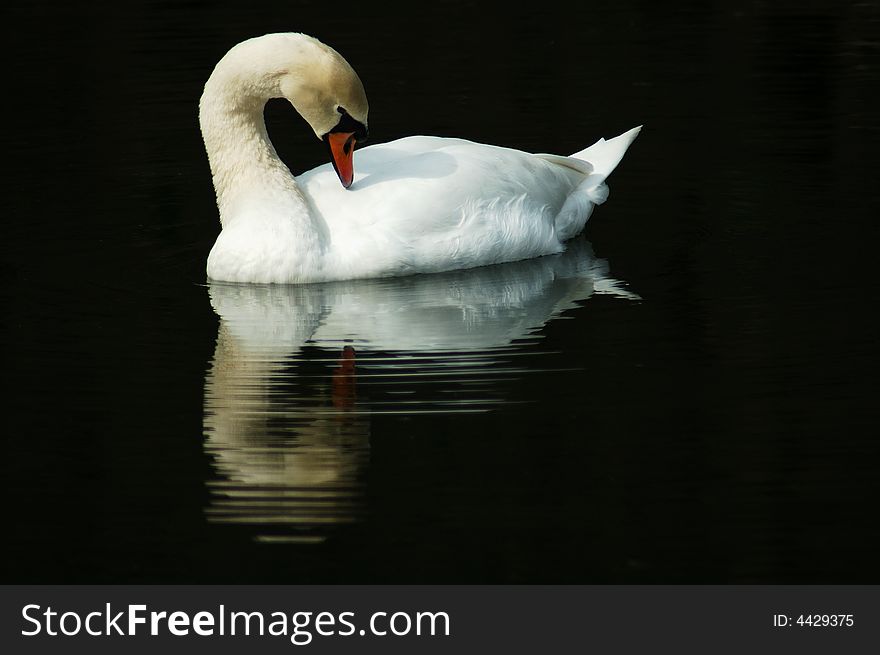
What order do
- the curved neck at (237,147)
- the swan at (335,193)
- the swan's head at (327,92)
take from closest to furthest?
the swan's head at (327,92)
the swan at (335,193)
the curved neck at (237,147)

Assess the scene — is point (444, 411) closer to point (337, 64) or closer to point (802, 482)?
point (802, 482)

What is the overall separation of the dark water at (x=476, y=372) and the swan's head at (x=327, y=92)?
95 cm

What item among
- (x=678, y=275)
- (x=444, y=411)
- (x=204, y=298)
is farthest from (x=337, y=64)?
(x=444, y=411)

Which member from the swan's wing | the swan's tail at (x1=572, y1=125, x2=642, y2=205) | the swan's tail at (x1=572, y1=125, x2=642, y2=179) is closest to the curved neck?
the swan's wing

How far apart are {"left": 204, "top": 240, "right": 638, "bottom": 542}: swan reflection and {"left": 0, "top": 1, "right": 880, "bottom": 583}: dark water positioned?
0.02m

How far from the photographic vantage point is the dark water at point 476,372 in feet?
23.6

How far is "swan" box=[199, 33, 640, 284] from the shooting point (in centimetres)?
1111

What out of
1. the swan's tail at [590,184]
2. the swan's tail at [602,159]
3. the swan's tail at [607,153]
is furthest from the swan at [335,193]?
the swan's tail at [607,153]

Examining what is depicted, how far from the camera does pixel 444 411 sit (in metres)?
8.57

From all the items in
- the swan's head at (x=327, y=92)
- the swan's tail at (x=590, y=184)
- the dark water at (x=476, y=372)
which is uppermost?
the swan's head at (x=327, y=92)

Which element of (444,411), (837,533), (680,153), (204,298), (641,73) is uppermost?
(641,73)

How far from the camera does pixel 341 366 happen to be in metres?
9.47

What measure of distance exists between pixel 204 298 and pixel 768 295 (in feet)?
11.5

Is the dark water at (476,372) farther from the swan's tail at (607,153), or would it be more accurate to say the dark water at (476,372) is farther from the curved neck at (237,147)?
the curved neck at (237,147)
